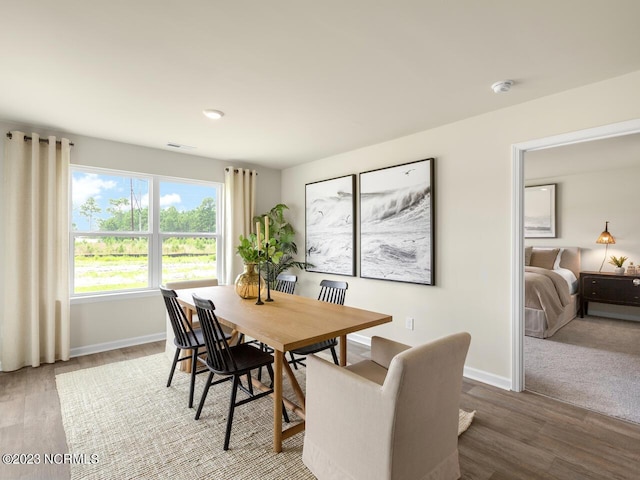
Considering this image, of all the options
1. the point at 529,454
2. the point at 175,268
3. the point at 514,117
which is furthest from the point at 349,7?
the point at 175,268

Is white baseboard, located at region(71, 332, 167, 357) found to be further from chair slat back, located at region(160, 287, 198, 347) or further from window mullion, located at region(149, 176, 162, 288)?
chair slat back, located at region(160, 287, 198, 347)

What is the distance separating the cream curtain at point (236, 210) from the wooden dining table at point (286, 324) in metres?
1.93

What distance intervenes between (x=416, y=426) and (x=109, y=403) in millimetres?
2468

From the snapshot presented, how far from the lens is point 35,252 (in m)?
3.38

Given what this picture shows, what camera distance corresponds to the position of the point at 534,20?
1.75 metres

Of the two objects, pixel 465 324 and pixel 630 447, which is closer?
pixel 630 447

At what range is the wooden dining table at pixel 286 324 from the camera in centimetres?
188

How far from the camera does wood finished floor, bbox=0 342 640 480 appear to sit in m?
1.89

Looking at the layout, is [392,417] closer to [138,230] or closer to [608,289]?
[138,230]

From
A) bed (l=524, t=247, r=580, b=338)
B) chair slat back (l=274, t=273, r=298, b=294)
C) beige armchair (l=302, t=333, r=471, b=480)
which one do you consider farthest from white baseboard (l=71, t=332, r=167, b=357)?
bed (l=524, t=247, r=580, b=338)

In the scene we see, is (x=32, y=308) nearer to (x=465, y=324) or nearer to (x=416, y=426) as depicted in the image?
(x=416, y=426)

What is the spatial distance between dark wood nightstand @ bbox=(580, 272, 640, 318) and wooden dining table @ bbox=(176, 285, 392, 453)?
504cm

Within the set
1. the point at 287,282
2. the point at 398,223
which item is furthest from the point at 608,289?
the point at 287,282

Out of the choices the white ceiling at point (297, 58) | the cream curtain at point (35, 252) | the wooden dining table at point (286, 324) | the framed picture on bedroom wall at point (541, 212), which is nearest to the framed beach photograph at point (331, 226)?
the white ceiling at point (297, 58)
